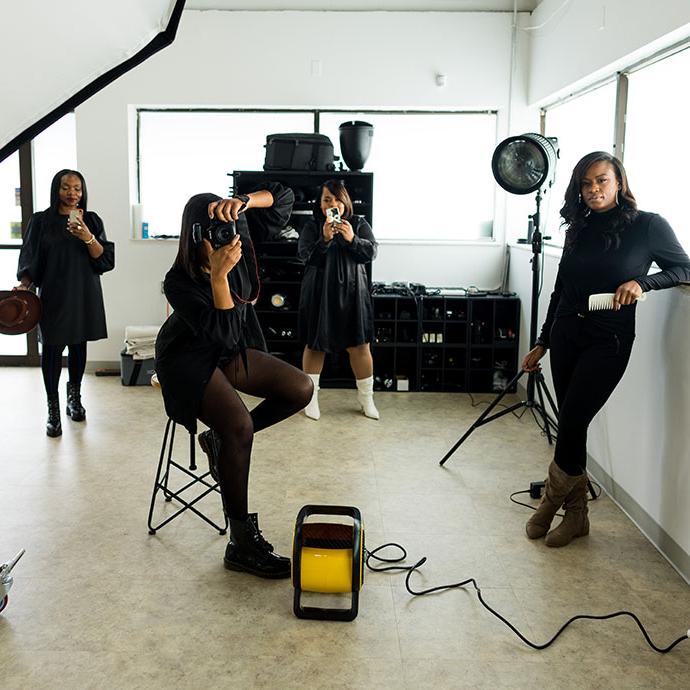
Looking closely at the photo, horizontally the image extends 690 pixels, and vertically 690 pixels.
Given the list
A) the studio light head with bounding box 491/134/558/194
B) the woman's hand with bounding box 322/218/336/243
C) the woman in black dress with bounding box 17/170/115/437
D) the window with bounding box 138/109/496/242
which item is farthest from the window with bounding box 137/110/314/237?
the studio light head with bounding box 491/134/558/194

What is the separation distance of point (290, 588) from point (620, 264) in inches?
66.8

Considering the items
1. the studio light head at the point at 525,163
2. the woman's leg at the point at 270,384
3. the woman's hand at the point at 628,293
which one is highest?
the studio light head at the point at 525,163

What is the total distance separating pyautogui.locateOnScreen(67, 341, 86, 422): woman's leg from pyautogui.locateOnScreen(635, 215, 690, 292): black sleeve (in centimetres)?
340

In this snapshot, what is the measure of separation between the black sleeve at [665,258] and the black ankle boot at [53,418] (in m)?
3.37

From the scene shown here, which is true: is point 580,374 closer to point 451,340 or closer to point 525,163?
point 525,163

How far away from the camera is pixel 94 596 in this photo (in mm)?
2824

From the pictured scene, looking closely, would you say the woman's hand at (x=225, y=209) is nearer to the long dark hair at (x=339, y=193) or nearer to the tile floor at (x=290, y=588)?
the tile floor at (x=290, y=588)

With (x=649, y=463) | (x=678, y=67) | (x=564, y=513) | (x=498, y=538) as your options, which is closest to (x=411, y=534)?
(x=498, y=538)

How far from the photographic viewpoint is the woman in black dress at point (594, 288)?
301 cm

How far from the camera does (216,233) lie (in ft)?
9.04

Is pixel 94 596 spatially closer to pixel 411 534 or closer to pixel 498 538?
pixel 411 534

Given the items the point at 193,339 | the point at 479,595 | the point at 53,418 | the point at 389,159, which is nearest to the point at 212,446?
the point at 193,339

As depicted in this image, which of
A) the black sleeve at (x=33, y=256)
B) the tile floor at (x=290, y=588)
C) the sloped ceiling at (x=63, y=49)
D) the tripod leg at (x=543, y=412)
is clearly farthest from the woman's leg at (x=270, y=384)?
the black sleeve at (x=33, y=256)

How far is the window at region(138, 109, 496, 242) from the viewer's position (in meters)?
6.49
